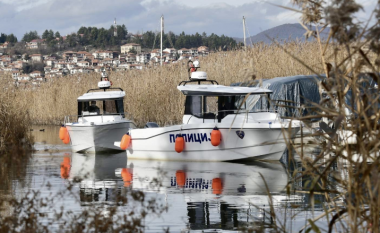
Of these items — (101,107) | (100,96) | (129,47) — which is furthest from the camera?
(129,47)

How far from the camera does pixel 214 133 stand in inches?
695

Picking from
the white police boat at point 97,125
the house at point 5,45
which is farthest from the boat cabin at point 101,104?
the house at point 5,45

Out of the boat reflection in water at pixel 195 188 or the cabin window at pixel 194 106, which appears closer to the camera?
the boat reflection in water at pixel 195 188

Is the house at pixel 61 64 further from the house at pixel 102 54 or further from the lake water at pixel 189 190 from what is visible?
the lake water at pixel 189 190

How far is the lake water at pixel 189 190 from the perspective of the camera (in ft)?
28.1

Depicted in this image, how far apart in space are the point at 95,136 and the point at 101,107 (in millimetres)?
1545

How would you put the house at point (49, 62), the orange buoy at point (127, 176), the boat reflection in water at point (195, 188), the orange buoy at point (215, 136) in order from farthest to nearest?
the house at point (49, 62)
the orange buoy at point (215, 136)
the orange buoy at point (127, 176)
the boat reflection in water at point (195, 188)

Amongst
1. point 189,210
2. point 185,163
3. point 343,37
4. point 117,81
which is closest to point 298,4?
point 343,37

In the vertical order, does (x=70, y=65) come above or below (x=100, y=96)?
above

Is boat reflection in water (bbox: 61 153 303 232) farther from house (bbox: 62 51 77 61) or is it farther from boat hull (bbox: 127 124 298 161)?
house (bbox: 62 51 77 61)

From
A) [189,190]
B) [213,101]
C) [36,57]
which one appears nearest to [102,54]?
[36,57]

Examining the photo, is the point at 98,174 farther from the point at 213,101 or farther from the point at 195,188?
the point at 213,101

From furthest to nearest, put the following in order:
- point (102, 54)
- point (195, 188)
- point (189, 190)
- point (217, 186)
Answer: point (102, 54)
point (217, 186)
point (195, 188)
point (189, 190)

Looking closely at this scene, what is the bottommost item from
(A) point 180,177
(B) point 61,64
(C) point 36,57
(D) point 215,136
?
(A) point 180,177
